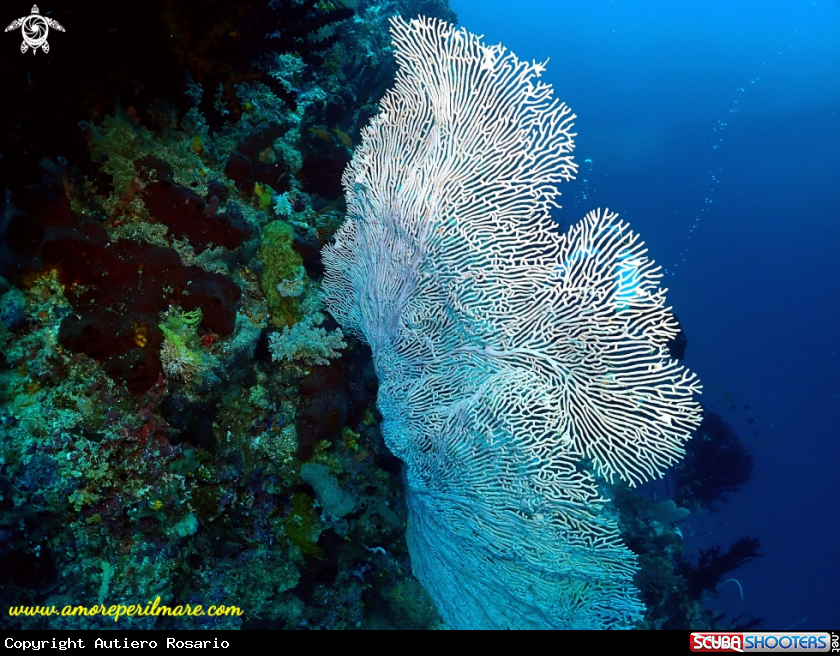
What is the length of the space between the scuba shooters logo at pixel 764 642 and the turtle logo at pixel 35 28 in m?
6.83

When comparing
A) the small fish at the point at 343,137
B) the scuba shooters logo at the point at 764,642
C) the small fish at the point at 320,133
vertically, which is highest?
the small fish at the point at 343,137

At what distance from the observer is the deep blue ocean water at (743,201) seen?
104ft

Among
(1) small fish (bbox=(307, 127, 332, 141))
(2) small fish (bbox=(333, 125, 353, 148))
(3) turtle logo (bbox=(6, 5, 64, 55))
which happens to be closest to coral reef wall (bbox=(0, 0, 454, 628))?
(3) turtle logo (bbox=(6, 5, 64, 55))

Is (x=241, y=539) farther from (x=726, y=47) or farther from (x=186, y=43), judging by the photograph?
(x=726, y=47)

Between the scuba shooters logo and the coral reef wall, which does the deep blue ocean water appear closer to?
the scuba shooters logo

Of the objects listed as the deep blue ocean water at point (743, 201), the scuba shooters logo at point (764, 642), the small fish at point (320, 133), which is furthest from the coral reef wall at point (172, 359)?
the deep blue ocean water at point (743, 201)

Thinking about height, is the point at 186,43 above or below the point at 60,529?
above

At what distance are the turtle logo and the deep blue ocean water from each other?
2571cm

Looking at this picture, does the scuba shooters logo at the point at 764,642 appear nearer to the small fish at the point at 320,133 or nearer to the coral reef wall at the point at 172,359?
the coral reef wall at the point at 172,359

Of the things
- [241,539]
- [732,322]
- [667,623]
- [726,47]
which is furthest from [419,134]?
[726,47]

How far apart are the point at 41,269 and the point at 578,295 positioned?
3.62 metres

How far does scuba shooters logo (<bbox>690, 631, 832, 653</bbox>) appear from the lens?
11.8 ft

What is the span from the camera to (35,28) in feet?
8.66

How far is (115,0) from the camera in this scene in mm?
2816
